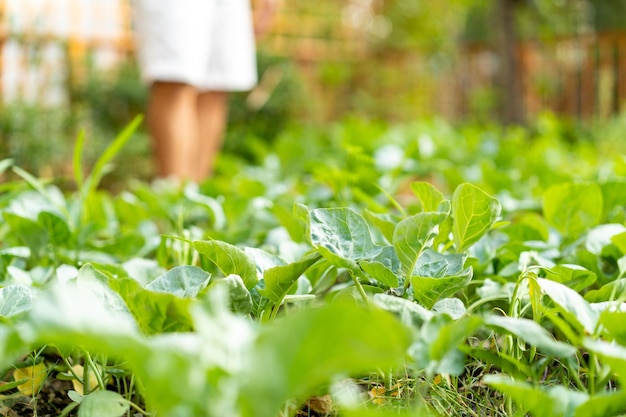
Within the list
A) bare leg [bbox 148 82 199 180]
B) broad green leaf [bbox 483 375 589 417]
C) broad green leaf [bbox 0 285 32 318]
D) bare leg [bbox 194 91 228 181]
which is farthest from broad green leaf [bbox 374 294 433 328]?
bare leg [bbox 194 91 228 181]

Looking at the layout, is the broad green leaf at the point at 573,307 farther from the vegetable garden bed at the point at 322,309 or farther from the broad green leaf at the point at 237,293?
the broad green leaf at the point at 237,293

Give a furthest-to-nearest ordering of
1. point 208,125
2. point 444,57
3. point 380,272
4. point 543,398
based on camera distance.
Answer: point 444,57 → point 208,125 → point 380,272 → point 543,398

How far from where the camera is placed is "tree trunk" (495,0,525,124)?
7.01 metres

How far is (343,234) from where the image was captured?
2.85ft

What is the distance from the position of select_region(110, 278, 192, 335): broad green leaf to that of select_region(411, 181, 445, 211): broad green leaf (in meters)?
0.41

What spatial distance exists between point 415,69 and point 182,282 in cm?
925

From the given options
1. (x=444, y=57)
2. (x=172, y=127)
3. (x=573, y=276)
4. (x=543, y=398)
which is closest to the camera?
(x=543, y=398)

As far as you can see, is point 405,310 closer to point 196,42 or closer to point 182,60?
point 182,60

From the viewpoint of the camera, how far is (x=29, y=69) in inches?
208

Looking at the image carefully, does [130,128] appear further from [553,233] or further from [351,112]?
[351,112]

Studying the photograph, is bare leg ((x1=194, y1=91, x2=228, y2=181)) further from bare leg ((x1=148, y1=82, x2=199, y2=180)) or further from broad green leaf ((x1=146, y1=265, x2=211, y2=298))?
broad green leaf ((x1=146, y1=265, x2=211, y2=298))

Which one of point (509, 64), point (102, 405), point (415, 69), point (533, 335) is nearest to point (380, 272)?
point (533, 335)

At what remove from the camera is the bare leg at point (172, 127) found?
10.5 ft

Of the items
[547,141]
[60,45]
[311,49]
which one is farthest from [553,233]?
[311,49]
